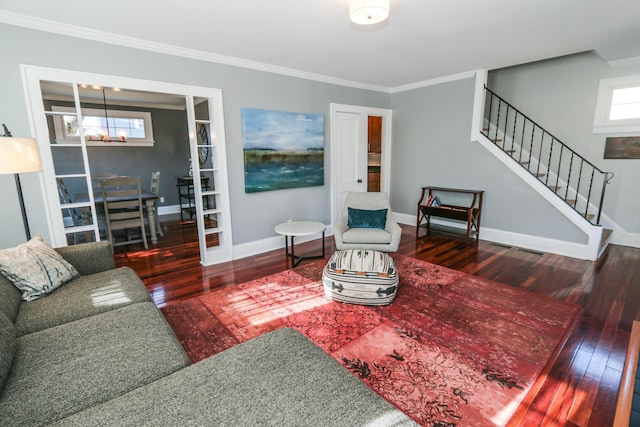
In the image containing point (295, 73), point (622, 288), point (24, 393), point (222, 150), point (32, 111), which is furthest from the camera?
point (295, 73)

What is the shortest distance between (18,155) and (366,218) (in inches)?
131

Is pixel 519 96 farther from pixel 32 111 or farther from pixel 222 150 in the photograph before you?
pixel 32 111

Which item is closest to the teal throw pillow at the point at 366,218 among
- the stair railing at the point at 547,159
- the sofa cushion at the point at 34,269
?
the stair railing at the point at 547,159

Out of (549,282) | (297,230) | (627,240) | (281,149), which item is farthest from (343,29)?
(627,240)

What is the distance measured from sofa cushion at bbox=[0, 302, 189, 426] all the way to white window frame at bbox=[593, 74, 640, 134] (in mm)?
5965

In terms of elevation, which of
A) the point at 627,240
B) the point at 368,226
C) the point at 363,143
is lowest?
the point at 627,240

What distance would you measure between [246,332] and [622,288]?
3.78 metres

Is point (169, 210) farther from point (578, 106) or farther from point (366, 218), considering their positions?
point (578, 106)

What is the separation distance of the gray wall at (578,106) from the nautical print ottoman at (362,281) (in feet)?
13.4

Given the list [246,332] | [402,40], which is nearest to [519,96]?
[402,40]

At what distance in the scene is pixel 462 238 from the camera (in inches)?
197

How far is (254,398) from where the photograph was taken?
117 cm

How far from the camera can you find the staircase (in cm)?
463

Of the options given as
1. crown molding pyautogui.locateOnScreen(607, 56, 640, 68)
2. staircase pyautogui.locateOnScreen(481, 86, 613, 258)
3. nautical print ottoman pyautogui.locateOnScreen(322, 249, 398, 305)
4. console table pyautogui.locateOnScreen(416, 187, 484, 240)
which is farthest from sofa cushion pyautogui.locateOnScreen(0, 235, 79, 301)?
crown molding pyautogui.locateOnScreen(607, 56, 640, 68)
